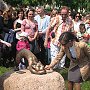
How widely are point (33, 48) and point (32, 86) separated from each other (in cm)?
442

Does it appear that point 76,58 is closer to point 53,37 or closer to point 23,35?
point 53,37

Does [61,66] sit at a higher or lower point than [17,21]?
lower

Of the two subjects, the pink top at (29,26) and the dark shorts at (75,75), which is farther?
the pink top at (29,26)

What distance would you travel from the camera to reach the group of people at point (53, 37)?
21.7 ft

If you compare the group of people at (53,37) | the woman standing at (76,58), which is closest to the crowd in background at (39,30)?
the group of people at (53,37)

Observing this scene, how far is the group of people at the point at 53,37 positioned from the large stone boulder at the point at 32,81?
0.54 meters

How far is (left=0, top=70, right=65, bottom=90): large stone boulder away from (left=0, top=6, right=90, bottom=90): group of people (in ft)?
1.77

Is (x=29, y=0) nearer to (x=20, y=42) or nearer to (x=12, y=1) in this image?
(x=12, y=1)

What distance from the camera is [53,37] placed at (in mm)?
9609

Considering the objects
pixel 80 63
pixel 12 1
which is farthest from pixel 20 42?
pixel 12 1

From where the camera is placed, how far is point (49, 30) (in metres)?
9.74

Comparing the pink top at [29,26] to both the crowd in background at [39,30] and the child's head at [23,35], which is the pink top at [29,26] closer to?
the crowd in background at [39,30]

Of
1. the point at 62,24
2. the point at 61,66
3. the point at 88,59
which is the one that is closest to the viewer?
the point at 88,59

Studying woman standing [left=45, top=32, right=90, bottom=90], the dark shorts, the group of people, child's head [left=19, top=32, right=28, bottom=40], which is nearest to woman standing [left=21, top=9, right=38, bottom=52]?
the group of people
